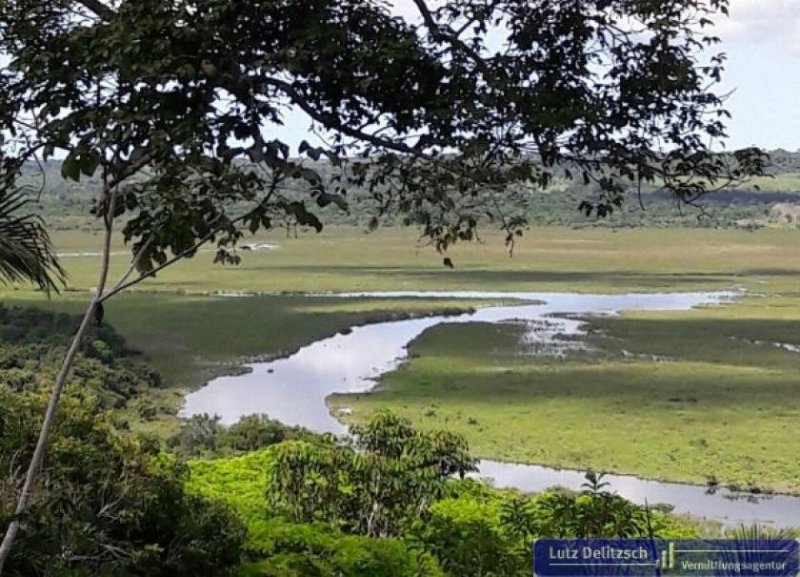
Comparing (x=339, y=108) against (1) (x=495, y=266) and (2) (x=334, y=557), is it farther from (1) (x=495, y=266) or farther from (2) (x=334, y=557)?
(1) (x=495, y=266)

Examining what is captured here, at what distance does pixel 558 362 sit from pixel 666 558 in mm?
24711

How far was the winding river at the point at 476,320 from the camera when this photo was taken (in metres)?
16.3

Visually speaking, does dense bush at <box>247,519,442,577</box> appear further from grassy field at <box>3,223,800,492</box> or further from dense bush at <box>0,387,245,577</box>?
grassy field at <box>3,223,800,492</box>

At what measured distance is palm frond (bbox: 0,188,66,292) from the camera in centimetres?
287

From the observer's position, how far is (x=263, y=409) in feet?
70.7

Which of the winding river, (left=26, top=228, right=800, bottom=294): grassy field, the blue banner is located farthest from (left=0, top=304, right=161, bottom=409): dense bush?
the blue banner

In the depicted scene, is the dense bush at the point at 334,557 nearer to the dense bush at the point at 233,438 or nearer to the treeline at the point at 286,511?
the treeline at the point at 286,511

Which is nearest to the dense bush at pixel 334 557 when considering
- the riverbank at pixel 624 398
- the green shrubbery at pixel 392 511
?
the green shrubbery at pixel 392 511

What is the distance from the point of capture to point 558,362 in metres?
27.5

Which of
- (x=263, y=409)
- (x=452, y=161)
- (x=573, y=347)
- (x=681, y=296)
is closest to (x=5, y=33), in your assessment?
(x=452, y=161)

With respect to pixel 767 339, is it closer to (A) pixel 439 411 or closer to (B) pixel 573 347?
(B) pixel 573 347

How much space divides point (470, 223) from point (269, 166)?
0.69 meters

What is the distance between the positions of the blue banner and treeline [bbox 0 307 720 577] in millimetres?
114

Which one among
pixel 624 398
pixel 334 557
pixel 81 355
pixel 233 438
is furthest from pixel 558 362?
pixel 334 557
